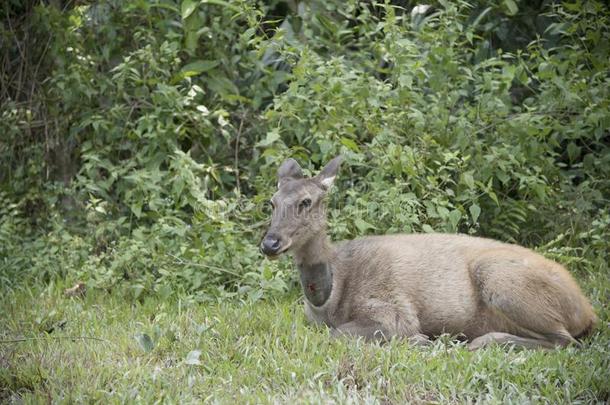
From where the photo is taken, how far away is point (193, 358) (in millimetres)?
5852

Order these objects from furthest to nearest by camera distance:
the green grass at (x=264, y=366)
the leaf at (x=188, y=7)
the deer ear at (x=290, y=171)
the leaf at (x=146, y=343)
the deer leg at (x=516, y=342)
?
the leaf at (x=188, y=7) → the deer ear at (x=290, y=171) → the deer leg at (x=516, y=342) → the leaf at (x=146, y=343) → the green grass at (x=264, y=366)

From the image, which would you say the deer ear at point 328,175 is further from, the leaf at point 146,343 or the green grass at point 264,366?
the leaf at point 146,343

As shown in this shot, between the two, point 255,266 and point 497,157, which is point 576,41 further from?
point 255,266

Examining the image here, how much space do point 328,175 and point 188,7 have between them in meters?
2.67

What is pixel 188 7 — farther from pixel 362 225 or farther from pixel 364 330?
pixel 364 330

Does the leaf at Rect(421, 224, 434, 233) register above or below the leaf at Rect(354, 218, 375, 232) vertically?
below

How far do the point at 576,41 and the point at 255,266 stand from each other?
3904 mm

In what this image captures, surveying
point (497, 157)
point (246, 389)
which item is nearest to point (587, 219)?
point (497, 157)

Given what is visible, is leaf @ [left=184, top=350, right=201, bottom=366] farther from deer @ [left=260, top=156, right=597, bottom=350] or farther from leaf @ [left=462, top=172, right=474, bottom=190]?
leaf @ [left=462, top=172, right=474, bottom=190]

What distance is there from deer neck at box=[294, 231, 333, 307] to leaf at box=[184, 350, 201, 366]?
120 cm

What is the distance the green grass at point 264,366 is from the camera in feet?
17.6

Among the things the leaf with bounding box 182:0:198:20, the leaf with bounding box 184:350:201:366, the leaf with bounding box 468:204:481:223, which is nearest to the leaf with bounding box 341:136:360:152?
the leaf with bounding box 468:204:481:223

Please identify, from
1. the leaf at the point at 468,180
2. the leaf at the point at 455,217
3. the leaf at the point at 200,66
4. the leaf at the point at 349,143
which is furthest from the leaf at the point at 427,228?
the leaf at the point at 200,66

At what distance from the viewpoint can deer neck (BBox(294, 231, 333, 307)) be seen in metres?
6.88
